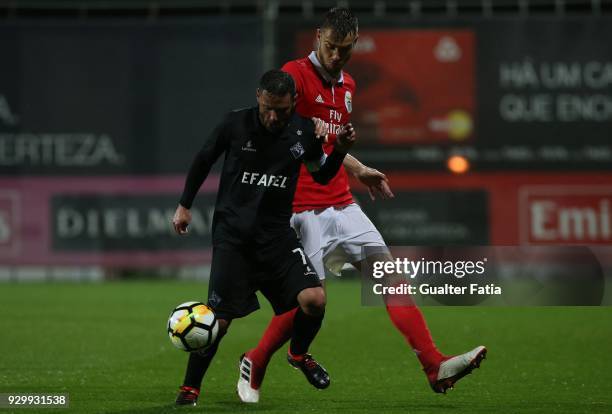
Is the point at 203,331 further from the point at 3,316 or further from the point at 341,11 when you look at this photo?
the point at 3,316

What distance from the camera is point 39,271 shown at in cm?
1812

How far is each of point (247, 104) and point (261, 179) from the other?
1091 cm

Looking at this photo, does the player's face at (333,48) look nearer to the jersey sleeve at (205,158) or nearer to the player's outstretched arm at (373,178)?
the player's outstretched arm at (373,178)

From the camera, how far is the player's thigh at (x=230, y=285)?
23.1 feet

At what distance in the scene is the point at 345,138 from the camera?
6.99 metres

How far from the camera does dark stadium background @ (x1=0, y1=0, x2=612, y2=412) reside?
1748 cm

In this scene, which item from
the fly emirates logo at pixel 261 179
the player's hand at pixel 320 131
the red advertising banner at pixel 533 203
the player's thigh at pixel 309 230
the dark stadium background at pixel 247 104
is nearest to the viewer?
the fly emirates logo at pixel 261 179

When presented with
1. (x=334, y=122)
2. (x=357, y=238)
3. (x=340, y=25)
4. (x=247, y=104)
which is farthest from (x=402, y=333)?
(x=247, y=104)

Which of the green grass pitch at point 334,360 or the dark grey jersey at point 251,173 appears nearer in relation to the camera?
the dark grey jersey at point 251,173

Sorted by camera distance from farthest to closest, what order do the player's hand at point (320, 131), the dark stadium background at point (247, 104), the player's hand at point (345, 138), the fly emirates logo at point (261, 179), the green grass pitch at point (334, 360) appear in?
the dark stadium background at point (247, 104), the green grass pitch at point (334, 360), the player's hand at point (320, 131), the fly emirates logo at point (261, 179), the player's hand at point (345, 138)

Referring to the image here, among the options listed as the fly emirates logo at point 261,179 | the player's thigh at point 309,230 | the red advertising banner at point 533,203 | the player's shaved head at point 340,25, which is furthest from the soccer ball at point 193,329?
the red advertising banner at point 533,203

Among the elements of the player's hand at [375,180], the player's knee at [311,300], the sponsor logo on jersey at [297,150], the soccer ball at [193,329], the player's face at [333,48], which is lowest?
the soccer ball at [193,329]

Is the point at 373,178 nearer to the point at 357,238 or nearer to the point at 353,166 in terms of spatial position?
the point at 353,166

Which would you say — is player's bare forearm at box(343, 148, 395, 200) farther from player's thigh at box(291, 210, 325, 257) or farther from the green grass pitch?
the green grass pitch
